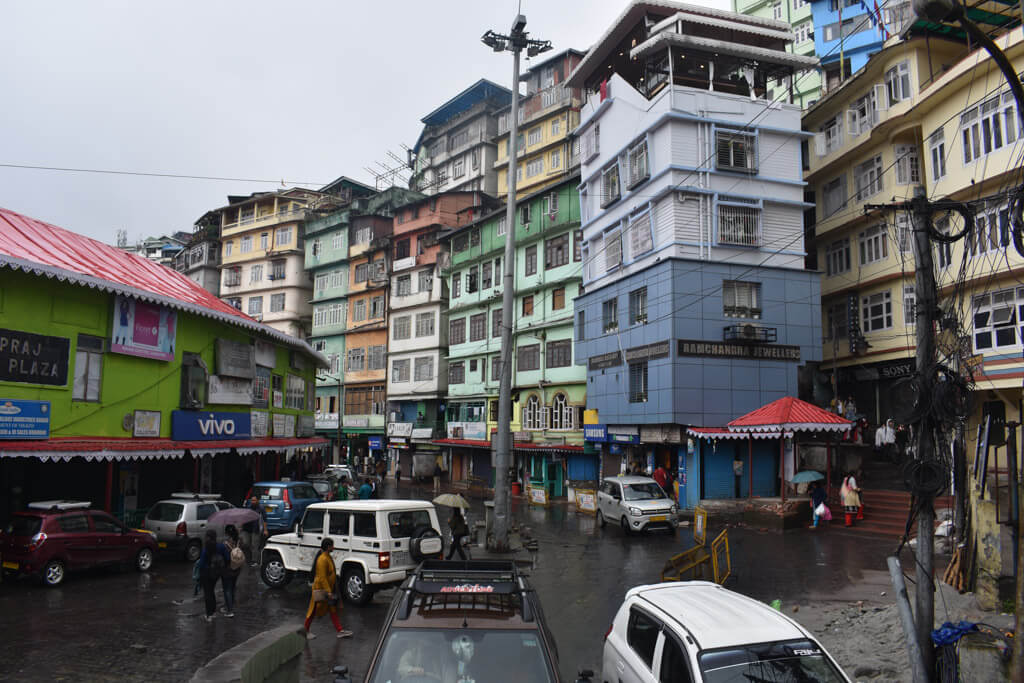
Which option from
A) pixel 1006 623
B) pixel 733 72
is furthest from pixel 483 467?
pixel 1006 623

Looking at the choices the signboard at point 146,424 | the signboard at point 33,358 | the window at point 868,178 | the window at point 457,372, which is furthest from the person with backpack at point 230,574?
the window at point 457,372

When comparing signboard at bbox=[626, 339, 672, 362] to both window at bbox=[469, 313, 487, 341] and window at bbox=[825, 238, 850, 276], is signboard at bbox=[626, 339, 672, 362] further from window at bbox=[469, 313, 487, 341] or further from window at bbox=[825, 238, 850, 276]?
window at bbox=[469, 313, 487, 341]

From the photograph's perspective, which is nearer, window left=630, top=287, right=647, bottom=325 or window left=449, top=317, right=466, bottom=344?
window left=630, top=287, right=647, bottom=325

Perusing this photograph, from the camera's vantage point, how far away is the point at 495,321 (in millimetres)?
46812

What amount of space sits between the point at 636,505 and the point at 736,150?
56.0 ft

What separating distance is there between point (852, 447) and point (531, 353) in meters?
20.5

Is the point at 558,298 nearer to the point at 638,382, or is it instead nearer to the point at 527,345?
the point at 527,345

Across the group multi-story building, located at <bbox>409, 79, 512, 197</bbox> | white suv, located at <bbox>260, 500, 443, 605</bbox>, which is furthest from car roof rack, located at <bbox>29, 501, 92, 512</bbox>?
multi-story building, located at <bbox>409, 79, 512, 197</bbox>

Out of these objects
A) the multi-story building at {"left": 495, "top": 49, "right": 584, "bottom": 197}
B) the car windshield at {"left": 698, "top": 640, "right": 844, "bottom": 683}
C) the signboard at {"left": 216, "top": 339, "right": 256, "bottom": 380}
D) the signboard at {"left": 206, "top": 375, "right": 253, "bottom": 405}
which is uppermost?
the multi-story building at {"left": 495, "top": 49, "right": 584, "bottom": 197}

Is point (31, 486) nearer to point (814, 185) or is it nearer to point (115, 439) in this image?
point (115, 439)

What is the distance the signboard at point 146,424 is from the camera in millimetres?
21984

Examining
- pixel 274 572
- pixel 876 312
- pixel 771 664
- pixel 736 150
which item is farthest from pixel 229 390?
pixel 876 312

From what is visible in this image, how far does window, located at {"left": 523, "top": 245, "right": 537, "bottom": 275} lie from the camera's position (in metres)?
43.8

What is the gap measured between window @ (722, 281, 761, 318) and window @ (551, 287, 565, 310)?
12.7m
